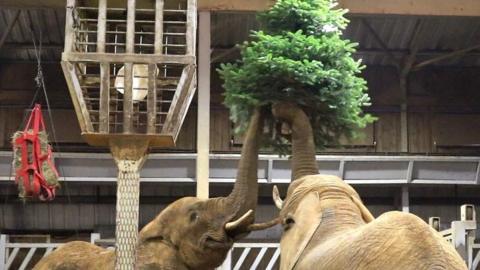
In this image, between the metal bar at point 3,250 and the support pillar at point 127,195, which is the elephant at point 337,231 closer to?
the support pillar at point 127,195

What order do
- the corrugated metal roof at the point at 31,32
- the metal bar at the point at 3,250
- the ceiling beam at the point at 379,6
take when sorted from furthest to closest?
the corrugated metal roof at the point at 31,32, the metal bar at the point at 3,250, the ceiling beam at the point at 379,6

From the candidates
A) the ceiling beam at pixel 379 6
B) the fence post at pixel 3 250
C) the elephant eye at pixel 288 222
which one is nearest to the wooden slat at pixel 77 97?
the elephant eye at pixel 288 222

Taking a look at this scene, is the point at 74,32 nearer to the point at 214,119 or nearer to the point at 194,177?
the point at 194,177

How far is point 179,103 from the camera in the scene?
193 inches

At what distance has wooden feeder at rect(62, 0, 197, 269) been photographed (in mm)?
4805

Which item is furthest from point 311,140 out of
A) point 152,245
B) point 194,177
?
point 194,177

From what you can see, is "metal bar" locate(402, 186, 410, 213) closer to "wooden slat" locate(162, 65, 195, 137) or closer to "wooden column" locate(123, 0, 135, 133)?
"wooden slat" locate(162, 65, 195, 137)

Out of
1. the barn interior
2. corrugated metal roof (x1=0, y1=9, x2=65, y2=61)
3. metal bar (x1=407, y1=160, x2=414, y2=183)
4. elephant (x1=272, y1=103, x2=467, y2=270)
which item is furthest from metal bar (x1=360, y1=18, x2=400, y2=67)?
elephant (x1=272, y1=103, x2=467, y2=270)

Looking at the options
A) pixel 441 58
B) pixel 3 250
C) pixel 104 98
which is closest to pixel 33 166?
pixel 104 98

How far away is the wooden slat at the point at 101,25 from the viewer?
489 centimetres

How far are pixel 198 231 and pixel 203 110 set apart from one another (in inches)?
199

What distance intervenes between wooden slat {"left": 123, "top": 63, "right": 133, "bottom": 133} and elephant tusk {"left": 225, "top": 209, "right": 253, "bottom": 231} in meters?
0.85

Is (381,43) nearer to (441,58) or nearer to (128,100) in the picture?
(441,58)

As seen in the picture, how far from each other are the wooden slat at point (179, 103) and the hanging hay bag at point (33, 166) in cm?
116
